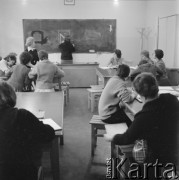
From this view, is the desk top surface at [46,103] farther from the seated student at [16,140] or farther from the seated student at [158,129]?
the seated student at [158,129]

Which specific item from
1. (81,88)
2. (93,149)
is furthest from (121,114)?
(81,88)

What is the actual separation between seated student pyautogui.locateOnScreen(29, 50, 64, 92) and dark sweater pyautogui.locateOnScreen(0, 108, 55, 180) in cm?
295

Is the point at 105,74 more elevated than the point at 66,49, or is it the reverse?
the point at 66,49

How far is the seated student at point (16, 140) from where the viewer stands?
72.1 inches

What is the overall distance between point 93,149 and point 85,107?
262 cm

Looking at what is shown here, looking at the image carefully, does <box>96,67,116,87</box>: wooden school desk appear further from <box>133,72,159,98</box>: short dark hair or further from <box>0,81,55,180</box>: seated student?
<box>0,81,55,180</box>: seated student

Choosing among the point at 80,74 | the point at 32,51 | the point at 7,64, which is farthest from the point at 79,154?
the point at 80,74

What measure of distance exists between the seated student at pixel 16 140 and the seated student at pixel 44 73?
287 centimetres

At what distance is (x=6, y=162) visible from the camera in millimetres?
1832

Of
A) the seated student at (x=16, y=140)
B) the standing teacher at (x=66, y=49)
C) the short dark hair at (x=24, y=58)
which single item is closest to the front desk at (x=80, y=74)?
the standing teacher at (x=66, y=49)

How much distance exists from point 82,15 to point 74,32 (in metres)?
0.60

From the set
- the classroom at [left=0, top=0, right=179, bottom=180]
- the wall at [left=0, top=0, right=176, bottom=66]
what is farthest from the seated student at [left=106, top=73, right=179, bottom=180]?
the wall at [left=0, top=0, right=176, bottom=66]

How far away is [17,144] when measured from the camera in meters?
1.85

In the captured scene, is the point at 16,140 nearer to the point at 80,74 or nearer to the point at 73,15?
the point at 80,74
